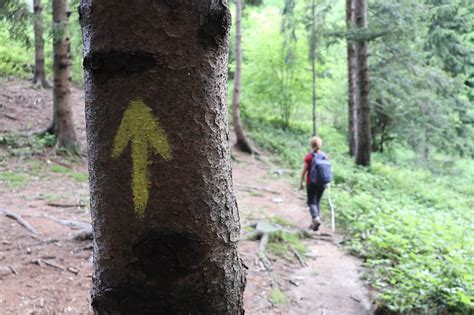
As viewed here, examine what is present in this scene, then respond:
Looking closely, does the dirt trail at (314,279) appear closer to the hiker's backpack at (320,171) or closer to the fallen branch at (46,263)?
the hiker's backpack at (320,171)

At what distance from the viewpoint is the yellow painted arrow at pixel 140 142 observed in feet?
3.10

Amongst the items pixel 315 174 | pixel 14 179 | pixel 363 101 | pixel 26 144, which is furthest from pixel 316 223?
pixel 26 144

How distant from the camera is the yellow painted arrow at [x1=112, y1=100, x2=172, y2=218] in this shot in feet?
3.10

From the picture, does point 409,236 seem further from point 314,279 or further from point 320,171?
point 320,171

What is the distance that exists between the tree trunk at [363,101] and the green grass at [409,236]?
584 millimetres

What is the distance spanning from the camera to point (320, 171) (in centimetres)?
766

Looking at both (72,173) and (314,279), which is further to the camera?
(72,173)

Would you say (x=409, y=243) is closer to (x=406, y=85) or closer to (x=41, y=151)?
(x=41, y=151)

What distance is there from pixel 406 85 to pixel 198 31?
17.8 m

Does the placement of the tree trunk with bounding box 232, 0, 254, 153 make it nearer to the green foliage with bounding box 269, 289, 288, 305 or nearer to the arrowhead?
the green foliage with bounding box 269, 289, 288, 305

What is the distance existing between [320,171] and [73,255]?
14.4ft

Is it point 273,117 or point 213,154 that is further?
point 273,117

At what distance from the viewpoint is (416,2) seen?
50.3ft

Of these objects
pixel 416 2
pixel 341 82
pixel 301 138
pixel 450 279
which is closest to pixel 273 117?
pixel 301 138
